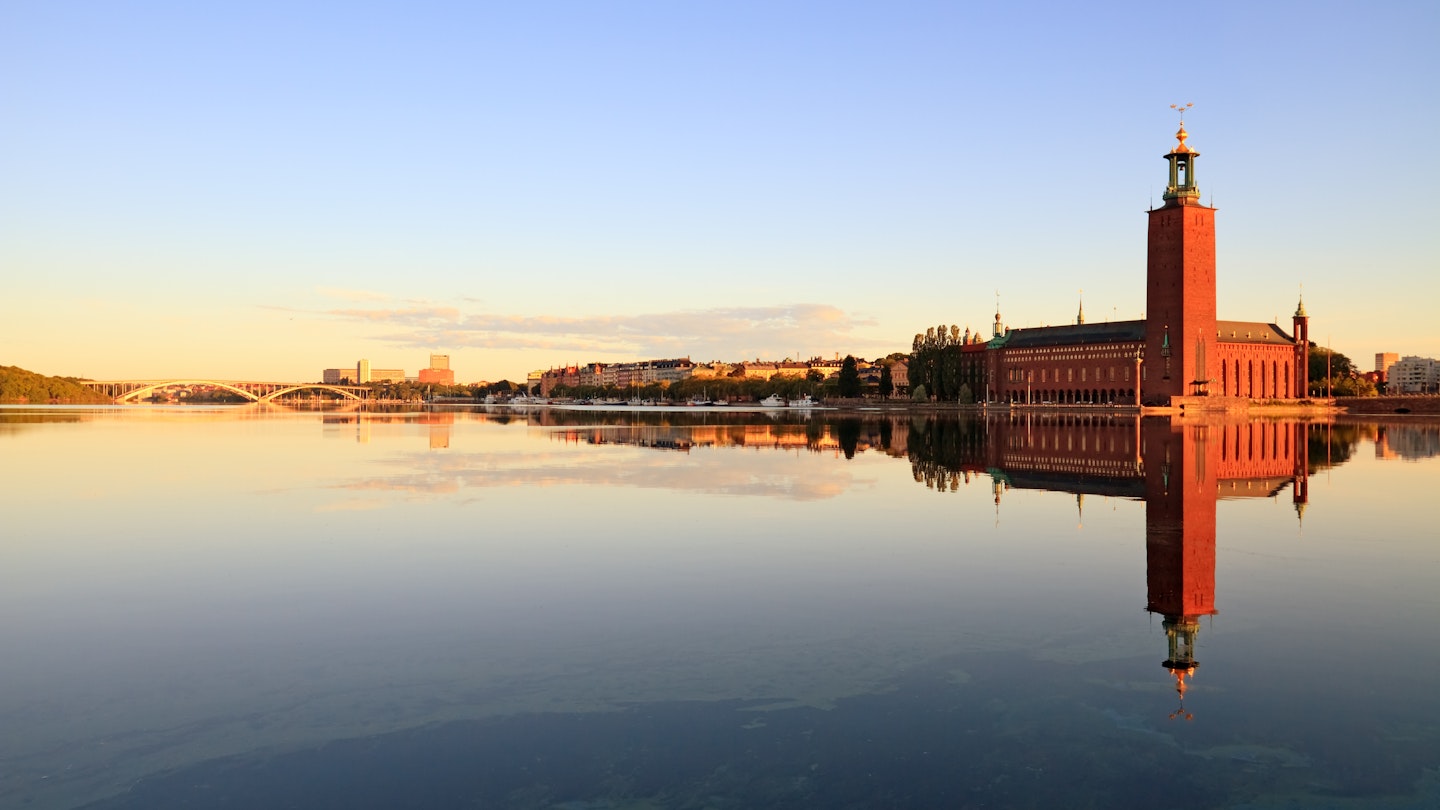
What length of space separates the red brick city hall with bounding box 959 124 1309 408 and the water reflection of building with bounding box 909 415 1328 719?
65.0 meters

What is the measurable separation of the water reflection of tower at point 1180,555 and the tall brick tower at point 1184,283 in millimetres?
93671

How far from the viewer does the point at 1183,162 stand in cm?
11544

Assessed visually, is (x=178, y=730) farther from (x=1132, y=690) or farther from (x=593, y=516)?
(x=593, y=516)

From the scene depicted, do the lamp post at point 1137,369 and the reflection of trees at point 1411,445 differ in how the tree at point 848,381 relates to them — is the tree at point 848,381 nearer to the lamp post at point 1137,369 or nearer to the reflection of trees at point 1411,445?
the lamp post at point 1137,369

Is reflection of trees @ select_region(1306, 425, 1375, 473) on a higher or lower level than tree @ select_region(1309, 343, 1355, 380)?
lower

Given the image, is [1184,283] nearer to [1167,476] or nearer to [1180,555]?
[1167,476]

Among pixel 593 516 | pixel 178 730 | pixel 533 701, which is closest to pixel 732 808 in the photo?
pixel 533 701

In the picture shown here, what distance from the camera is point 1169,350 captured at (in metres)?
118

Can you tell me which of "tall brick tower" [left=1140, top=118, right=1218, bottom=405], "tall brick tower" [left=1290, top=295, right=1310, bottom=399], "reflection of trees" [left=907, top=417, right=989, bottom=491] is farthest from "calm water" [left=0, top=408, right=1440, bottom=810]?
"tall brick tower" [left=1290, top=295, right=1310, bottom=399]

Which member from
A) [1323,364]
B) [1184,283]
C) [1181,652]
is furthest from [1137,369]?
[1181,652]

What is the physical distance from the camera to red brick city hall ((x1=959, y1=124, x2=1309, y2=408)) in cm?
11581

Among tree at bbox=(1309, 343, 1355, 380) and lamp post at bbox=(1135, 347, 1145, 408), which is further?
tree at bbox=(1309, 343, 1355, 380)

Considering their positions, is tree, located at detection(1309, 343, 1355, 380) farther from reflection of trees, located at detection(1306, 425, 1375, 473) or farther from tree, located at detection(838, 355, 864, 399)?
reflection of trees, located at detection(1306, 425, 1375, 473)

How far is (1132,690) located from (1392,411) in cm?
12690
